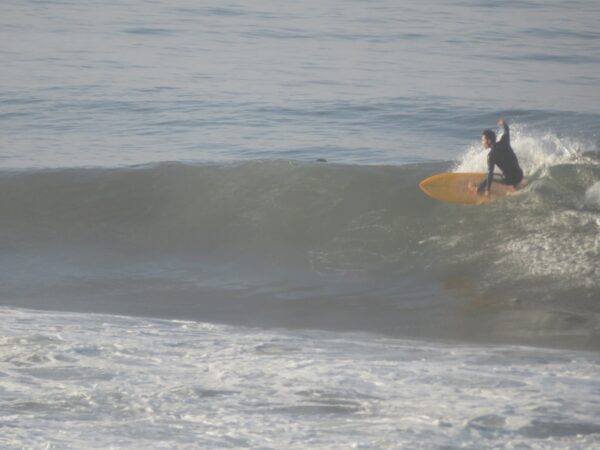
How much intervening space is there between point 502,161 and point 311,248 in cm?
271

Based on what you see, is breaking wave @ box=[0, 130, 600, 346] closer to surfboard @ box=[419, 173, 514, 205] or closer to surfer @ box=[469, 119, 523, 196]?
surfboard @ box=[419, 173, 514, 205]

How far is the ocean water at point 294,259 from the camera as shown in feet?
25.8

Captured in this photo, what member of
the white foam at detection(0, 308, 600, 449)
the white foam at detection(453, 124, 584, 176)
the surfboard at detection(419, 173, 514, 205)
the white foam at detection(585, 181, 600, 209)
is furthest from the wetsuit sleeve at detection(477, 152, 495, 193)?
the white foam at detection(0, 308, 600, 449)

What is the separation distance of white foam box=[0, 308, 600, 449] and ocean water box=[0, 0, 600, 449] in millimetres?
29

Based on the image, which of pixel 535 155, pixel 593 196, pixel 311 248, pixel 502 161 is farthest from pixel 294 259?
pixel 593 196

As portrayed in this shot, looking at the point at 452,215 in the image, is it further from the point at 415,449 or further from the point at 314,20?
the point at 314,20

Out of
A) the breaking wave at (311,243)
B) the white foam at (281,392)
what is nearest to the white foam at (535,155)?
the breaking wave at (311,243)

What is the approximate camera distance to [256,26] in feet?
131

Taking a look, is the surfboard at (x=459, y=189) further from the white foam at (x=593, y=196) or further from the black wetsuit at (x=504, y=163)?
the white foam at (x=593, y=196)

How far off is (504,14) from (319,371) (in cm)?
3598

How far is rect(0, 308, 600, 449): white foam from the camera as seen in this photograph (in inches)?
290

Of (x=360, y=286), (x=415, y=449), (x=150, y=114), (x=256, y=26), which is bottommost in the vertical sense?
(x=415, y=449)

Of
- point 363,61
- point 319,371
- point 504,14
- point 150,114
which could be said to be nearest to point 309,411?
point 319,371

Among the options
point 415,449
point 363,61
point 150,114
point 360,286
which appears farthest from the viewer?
point 363,61
